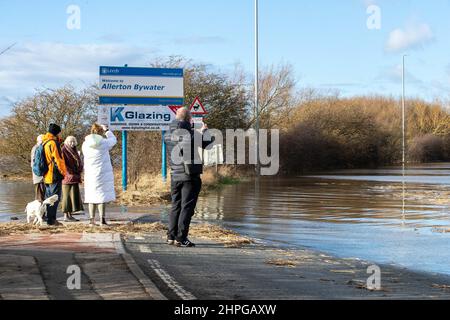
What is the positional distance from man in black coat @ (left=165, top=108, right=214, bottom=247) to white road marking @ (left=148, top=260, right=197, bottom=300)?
1550 mm

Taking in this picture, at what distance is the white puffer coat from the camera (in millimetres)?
11891

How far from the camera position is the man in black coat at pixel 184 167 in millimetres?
9688

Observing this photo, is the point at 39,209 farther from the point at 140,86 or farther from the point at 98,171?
the point at 140,86

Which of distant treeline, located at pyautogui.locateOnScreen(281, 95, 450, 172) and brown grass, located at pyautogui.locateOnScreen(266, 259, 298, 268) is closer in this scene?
brown grass, located at pyautogui.locateOnScreen(266, 259, 298, 268)

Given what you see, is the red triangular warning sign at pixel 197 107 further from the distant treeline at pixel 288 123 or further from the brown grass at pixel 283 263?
the brown grass at pixel 283 263

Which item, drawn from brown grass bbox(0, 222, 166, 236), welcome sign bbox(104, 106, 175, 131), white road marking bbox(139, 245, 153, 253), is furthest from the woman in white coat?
welcome sign bbox(104, 106, 175, 131)

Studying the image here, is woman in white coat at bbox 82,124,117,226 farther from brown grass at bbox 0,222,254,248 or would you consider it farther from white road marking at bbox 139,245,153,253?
white road marking at bbox 139,245,153,253

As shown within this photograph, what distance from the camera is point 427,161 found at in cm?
6197

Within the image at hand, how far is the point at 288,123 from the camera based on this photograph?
45.1 m

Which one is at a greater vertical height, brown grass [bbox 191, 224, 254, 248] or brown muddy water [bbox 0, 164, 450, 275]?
brown grass [bbox 191, 224, 254, 248]

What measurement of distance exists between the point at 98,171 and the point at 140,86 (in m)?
8.69

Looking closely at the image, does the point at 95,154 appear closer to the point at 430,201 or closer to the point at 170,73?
the point at 170,73

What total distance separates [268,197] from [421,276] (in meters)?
13.0
